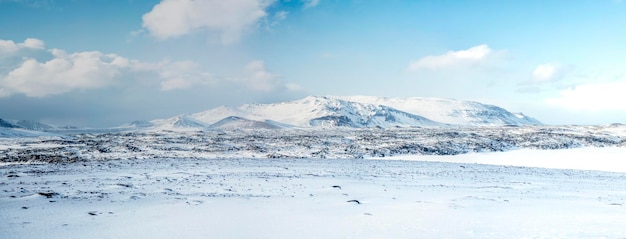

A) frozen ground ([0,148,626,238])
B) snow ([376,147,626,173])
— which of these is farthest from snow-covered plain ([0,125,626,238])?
A: snow ([376,147,626,173])

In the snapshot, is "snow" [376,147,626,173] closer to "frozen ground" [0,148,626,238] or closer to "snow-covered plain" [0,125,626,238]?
"snow-covered plain" [0,125,626,238]

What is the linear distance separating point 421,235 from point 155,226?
6232mm

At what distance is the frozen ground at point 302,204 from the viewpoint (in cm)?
1026

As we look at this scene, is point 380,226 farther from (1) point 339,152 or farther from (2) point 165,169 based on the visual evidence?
(1) point 339,152

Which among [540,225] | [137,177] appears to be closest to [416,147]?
[137,177]

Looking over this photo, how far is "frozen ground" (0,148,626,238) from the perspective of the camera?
1026cm

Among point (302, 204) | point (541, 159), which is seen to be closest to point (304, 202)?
point (302, 204)

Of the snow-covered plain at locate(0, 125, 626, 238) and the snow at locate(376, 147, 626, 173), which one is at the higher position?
the snow at locate(376, 147, 626, 173)

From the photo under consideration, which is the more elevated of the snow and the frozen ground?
the snow

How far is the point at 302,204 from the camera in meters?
13.8

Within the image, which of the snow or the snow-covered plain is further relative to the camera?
the snow

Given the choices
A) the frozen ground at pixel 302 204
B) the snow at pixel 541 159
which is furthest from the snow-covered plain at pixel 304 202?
the snow at pixel 541 159

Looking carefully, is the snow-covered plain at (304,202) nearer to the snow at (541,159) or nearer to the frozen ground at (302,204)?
the frozen ground at (302,204)

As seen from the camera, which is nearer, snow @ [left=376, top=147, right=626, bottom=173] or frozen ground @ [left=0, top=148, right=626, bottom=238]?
frozen ground @ [left=0, top=148, right=626, bottom=238]
